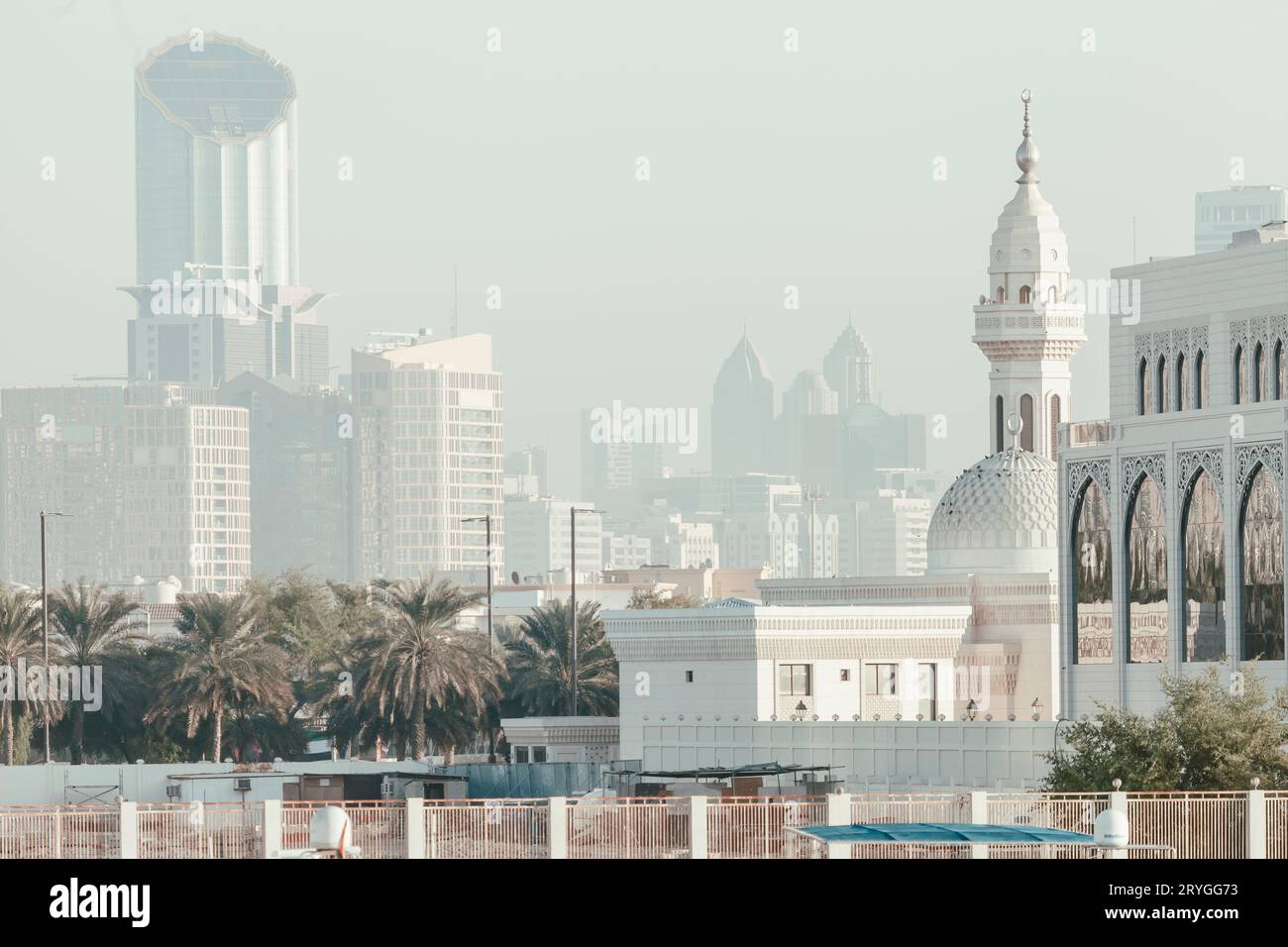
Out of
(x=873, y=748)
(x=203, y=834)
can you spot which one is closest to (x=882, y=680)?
(x=873, y=748)

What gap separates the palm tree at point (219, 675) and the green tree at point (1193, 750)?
42.1m

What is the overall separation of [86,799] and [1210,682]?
3401 centimetres

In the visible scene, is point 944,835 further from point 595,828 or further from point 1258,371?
point 1258,371

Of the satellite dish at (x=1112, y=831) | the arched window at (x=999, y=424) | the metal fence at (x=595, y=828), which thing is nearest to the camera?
the satellite dish at (x=1112, y=831)

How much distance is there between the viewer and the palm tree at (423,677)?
9500cm

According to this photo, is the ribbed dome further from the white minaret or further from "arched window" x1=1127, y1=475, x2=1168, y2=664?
"arched window" x1=1127, y1=475, x2=1168, y2=664

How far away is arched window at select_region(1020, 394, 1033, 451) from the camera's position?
10244cm

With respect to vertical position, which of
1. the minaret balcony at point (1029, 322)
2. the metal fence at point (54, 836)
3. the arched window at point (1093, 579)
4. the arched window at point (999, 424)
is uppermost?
the minaret balcony at point (1029, 322)

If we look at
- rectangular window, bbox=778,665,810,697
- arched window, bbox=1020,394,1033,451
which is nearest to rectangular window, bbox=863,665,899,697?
rectangular window, bbox=778,665,810,697

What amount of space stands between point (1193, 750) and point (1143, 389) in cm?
2027

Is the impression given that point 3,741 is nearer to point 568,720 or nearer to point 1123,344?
point 568,720

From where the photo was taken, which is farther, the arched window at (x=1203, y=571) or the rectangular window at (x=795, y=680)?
the rectangular window at (x=795, y=680)

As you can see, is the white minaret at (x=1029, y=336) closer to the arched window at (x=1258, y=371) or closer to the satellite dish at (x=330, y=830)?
the arched window at (x=1258, y=371)

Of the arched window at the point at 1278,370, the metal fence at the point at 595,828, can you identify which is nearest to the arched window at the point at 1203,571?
the arched window at the point at 1278,370
